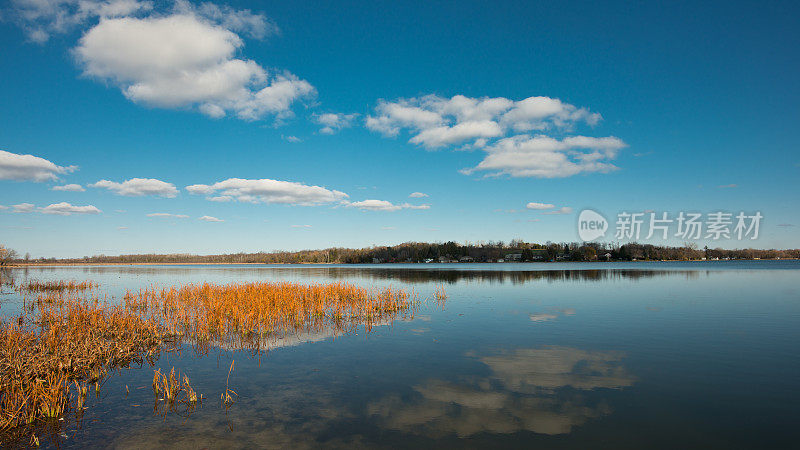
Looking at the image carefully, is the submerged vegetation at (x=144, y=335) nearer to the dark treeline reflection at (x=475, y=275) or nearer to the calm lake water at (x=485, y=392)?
the calm lake water at (x=485, y=392)

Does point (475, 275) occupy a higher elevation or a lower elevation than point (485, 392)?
lower

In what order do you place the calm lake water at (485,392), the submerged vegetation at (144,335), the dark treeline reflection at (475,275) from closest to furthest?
the calm lake water at (485,392), the submerged vegetation at (144,335), the dark treeline reflection at (475,275)

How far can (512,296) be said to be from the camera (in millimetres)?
32781

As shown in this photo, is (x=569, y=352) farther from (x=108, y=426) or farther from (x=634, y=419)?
(x=108, y=426)

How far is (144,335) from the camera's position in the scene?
15.7 meters

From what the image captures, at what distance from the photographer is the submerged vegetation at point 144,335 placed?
907 centimetres

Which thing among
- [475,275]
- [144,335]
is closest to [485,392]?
[144,335]

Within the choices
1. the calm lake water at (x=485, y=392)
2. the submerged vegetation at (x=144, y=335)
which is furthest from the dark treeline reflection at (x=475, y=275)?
the calm lake water at (x=485, y=392)

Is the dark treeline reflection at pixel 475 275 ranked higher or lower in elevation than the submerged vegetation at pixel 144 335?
lower

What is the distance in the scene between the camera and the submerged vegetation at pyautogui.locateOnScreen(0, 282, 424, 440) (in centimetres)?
907

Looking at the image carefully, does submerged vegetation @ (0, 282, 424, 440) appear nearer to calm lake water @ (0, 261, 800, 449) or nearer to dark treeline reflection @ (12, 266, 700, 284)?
calm lake water @ (0, 261, 800, 449)

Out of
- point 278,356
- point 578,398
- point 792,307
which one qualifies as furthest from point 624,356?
point 792,307

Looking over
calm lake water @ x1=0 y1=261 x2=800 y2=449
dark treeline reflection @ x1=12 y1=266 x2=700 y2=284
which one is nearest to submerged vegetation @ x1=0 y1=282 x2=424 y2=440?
calm lake water @ x1=0 y1=261 x2=800 y2=449

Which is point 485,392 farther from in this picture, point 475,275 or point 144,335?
point 475,275
